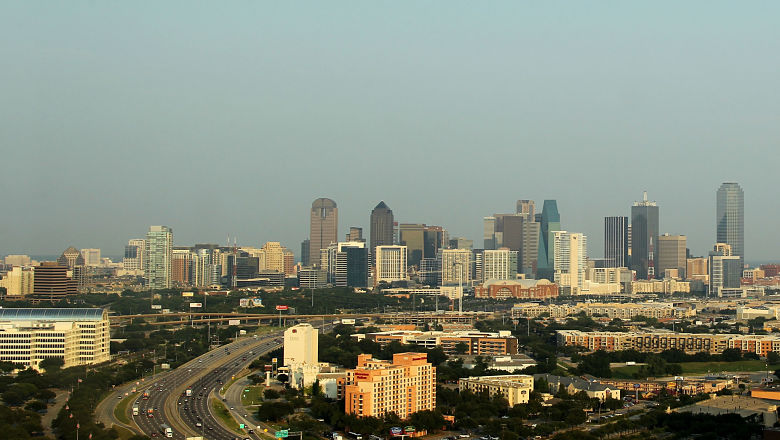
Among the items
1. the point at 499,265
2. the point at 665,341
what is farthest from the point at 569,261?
the point at 665,341

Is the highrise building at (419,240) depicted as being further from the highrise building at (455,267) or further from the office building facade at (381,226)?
the highrise building at (455,267)

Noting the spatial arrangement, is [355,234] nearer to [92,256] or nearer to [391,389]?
[92,256]

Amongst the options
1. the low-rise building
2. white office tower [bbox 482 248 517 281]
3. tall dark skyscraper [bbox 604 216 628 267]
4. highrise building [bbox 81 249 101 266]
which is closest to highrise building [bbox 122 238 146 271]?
highrise building [bbox 81 249 101 266]

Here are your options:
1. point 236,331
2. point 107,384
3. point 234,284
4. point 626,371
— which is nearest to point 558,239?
point 234,284

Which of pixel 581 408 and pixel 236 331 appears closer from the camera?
pixel 581 408

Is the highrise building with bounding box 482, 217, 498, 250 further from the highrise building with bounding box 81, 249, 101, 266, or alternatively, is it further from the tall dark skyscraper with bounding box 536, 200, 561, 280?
the highrise building with bounding box 81, 249, 101, 266

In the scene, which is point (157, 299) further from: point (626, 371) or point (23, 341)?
point (626, 371)
